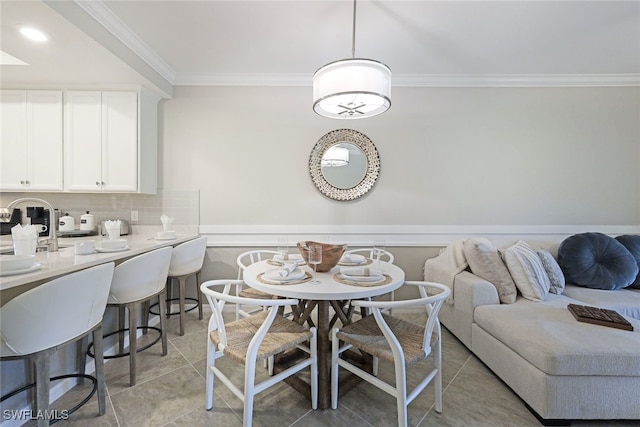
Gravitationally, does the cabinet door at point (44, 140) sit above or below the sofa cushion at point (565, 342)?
above

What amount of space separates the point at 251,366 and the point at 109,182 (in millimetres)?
2585

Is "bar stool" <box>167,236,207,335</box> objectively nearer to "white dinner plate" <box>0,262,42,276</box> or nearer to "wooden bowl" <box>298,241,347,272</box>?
"white dinner plate" <box>0,262,42,276</box>

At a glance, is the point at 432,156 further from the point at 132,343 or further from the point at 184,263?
the point at 132,343

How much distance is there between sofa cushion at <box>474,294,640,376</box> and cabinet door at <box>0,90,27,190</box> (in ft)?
14.6

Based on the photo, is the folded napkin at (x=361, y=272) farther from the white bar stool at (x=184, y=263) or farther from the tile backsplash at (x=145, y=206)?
the tile backsplash at (x=145, y=206)

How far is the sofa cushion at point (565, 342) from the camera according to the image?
1384 mm

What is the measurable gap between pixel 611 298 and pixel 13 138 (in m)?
5.61

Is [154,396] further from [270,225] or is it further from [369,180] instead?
[369,180]

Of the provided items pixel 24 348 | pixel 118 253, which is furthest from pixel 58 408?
pixel 118 253

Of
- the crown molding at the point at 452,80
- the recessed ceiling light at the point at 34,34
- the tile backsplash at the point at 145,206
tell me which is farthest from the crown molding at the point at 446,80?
the tile backsplash at the point at 145,206

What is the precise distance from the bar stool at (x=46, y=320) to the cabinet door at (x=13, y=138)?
237 cm

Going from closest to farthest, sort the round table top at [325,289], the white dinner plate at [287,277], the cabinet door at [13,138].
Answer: the round table top at [325,289], the white dinner plate at [287,277], the cabinet door at [13,138]

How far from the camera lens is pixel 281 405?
5.09 ft

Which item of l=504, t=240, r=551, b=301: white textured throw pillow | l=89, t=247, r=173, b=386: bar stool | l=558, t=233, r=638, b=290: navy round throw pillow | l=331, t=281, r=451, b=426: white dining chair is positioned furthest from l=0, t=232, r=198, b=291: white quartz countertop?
l=558, t=233, r=638, b=290: navy round throw pillow
